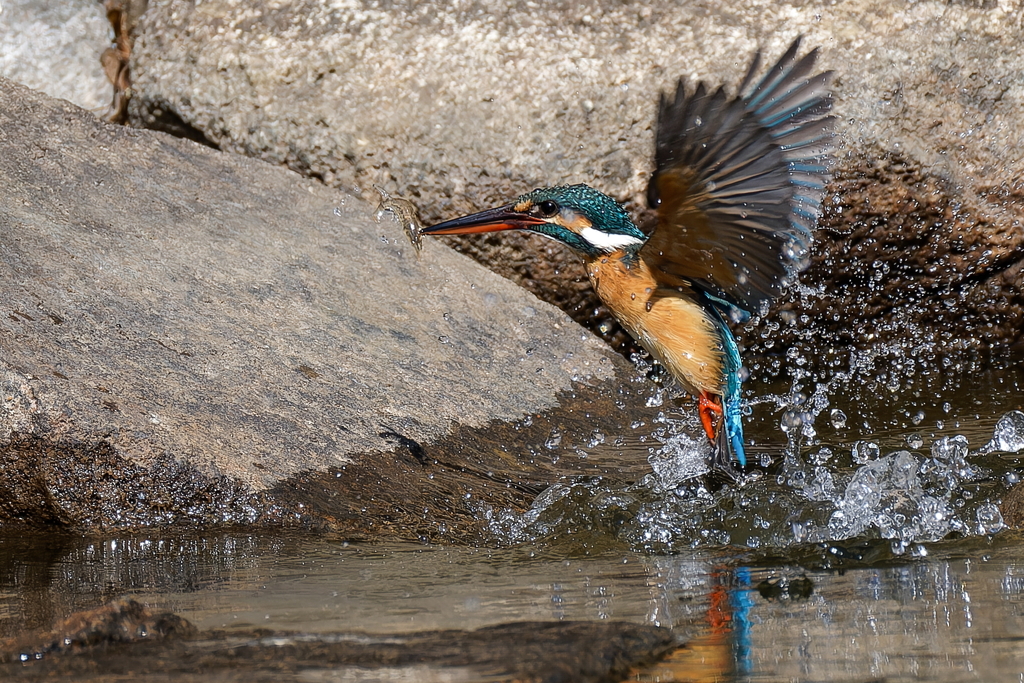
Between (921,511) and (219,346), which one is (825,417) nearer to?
(921,511)

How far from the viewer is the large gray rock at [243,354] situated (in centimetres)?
293

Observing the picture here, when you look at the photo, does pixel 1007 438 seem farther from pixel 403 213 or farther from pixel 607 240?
pixel 403 213

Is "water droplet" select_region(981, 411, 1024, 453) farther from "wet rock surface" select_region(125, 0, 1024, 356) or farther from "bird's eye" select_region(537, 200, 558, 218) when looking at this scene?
"bird's eye" select_region(537, 200, 558, 218)

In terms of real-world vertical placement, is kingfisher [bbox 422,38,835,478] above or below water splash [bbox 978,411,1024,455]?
above

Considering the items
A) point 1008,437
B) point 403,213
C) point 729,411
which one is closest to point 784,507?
point 729,411

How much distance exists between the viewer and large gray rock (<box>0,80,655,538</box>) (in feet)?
9.62

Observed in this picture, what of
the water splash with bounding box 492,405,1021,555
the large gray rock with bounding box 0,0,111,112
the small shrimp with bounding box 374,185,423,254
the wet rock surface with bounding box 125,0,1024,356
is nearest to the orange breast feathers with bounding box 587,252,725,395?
the water splash with bounding box 492,405,1021,555

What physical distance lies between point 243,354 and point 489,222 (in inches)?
34.9

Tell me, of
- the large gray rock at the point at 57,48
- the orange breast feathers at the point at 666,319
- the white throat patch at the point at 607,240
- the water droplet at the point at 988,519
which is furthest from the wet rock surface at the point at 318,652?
the large gray rock at the point at 57,48

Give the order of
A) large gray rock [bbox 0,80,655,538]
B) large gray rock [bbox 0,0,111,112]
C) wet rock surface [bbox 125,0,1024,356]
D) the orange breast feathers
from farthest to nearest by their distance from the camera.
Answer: large gray rock [bbox 0,0,111,112], wet rock surface [bbox 125,0,1024,356], the orange breast feathers, large gray rock [bbox 0,80,655,538]

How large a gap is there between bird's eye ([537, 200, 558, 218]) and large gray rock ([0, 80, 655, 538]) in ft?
2.10

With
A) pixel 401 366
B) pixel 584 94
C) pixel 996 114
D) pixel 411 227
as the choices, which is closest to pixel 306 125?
pixel 411 227

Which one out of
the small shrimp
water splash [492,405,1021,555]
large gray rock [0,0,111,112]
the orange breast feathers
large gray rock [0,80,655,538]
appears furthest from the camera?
large gray rock [0,0,111,112]

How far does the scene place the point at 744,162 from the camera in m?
3.04
